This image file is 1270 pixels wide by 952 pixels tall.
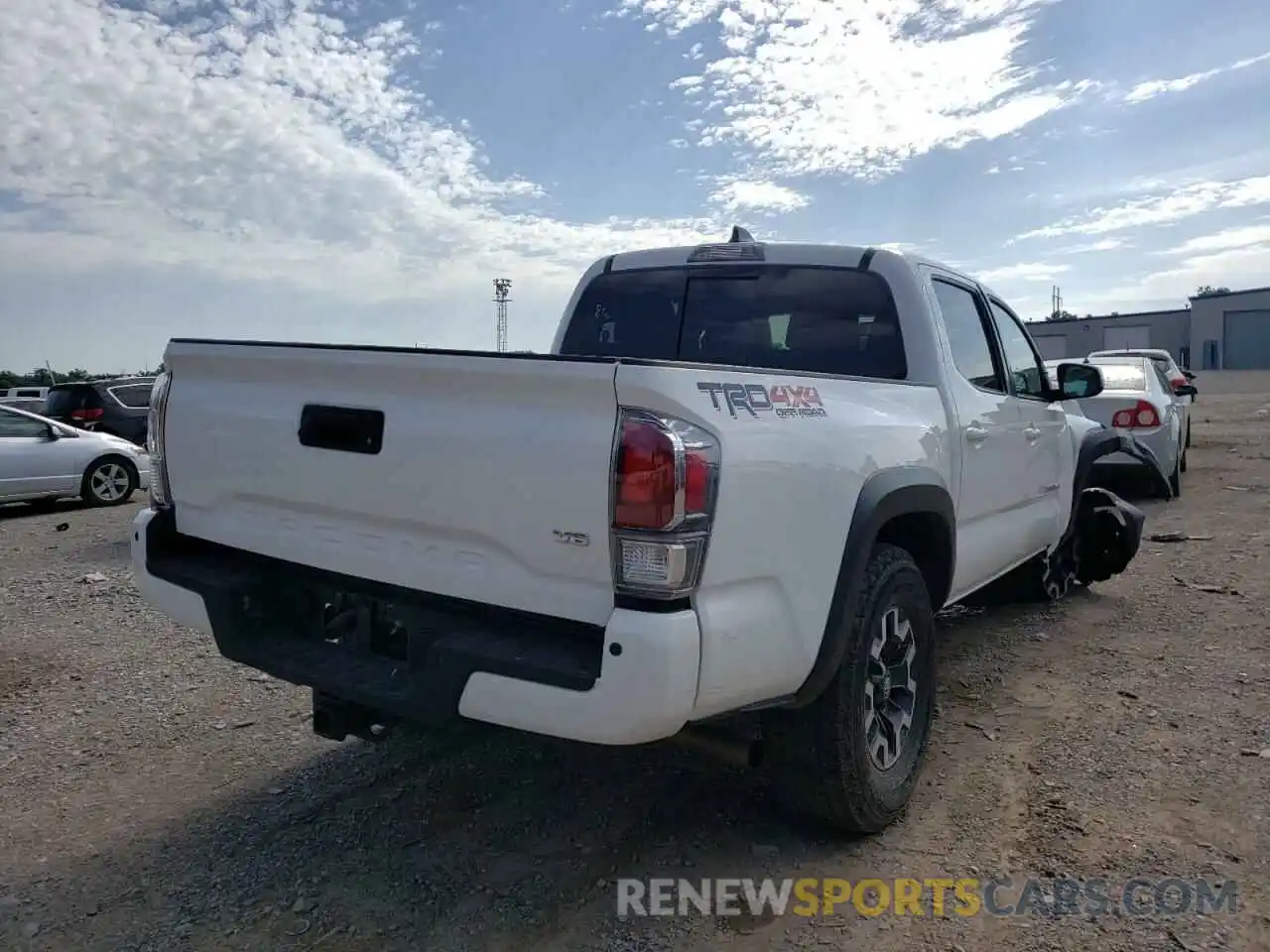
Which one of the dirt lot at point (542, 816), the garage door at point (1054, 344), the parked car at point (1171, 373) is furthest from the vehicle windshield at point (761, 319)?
the garage door at point (1054, 344)

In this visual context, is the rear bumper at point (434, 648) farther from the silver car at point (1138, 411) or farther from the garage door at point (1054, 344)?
the garage door at point (1054, 344)

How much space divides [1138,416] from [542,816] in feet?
27.8

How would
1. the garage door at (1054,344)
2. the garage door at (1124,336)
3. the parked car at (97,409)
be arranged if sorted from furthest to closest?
1. the garage door at (1054,344)
2. the garage door at (1124,336)
3. the parked car at (97,409)

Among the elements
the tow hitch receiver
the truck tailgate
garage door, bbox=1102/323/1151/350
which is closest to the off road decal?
the truck tailgate

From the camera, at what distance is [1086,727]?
13.7 feet

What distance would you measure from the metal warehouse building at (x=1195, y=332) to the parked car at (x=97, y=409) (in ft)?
147

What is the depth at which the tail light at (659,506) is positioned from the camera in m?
2.29

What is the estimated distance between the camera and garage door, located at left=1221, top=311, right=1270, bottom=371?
55.5m

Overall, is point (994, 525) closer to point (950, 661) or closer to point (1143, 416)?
point (950, 661)

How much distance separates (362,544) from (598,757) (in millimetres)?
1570

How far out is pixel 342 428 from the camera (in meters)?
2.82

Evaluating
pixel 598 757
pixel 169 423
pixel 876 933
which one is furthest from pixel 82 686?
pixel 876 933

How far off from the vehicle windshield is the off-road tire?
1.00m

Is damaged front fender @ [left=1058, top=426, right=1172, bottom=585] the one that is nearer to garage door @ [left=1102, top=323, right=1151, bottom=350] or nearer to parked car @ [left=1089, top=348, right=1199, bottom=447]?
parked car @ [left=1089, top=348, right=1199, bottom=447]
